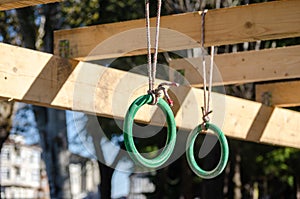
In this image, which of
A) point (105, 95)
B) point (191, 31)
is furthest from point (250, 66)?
point (105, 95)

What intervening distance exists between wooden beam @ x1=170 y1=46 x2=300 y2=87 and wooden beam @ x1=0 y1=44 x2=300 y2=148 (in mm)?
202

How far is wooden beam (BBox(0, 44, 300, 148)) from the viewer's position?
3713 mm

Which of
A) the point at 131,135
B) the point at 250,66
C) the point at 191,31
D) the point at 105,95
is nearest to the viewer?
the point at 131,135

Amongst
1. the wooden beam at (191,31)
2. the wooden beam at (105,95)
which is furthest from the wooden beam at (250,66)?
the wooden beam at (191,31)

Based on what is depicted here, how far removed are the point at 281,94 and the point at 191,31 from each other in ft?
6.41

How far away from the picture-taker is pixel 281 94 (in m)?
5.85

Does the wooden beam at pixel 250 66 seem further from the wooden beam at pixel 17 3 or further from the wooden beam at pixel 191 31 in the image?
the wooden beam at pixel 17 3

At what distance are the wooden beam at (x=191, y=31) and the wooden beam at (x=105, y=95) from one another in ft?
0.66

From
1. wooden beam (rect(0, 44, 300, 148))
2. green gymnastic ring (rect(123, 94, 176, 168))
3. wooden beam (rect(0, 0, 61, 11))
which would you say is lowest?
green gymnastic ring (rect(123, 94, 176, 168))

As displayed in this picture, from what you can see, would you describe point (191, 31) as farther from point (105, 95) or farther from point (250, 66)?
point (250, 66)

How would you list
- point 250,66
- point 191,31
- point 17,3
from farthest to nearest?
point 250,66 → point 191,31 → point 17,3

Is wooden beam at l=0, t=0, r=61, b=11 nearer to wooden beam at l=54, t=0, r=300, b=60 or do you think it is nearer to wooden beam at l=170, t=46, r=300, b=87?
wooden beam at l=54, t=0, r=300, b=60

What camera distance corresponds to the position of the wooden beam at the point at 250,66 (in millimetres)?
4918

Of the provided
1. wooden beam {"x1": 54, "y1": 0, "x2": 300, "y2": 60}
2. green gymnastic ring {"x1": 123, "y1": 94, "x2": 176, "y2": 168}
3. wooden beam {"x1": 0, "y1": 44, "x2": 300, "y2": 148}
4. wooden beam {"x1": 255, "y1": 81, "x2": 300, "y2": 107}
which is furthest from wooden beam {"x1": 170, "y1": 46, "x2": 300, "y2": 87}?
green gymnastic ring {"x1": 123, "y1": 94, "x2": 176, "y2": 168}
